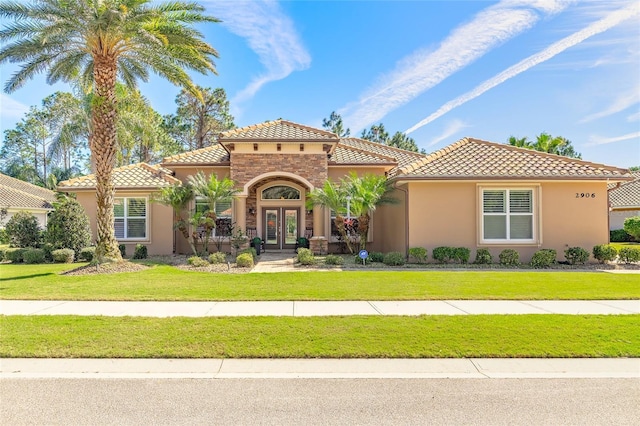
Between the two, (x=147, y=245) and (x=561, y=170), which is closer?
(x=561, y=170)

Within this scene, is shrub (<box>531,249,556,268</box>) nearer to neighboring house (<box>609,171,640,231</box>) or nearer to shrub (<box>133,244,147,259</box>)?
shrub (<box>133,244,147,259</box>)

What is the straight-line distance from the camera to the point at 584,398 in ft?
13.9

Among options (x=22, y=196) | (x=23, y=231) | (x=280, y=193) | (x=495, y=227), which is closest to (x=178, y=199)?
(x=280, y=193)

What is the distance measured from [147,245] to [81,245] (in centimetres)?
270

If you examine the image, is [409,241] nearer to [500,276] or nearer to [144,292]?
[500,276]

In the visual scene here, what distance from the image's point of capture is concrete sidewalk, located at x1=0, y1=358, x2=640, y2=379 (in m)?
4.82

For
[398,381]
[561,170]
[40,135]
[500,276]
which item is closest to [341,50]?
[561,170]

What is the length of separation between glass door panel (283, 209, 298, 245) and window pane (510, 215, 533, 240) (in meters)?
10.6

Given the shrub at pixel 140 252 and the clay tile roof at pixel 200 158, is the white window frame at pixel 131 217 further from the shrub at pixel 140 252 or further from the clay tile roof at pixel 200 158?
the clay tile roof at pixel 200 158

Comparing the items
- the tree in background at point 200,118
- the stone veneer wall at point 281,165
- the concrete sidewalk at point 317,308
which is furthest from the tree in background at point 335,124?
the concrete sidewalk at point 317,308

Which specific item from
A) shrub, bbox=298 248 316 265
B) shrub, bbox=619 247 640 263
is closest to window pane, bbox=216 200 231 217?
shrub, bbox=298 248 316 265

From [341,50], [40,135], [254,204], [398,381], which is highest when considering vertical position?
[40,135]

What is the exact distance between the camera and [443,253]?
1456cm

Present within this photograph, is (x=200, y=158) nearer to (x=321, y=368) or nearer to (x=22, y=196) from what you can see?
(x=321, y=368)
